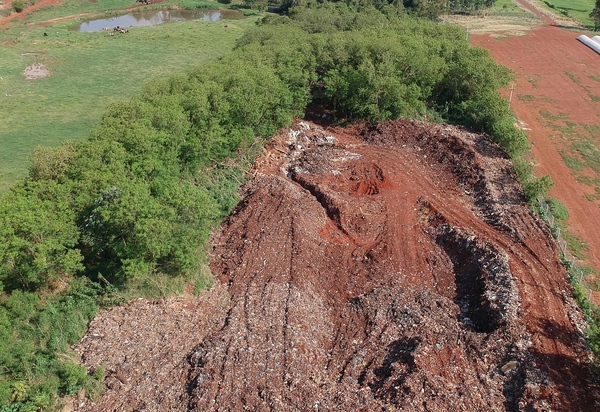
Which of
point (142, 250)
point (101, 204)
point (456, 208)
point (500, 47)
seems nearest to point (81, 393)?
point (142, 250)

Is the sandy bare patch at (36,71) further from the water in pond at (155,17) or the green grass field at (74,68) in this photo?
the water in pond at (155,17)

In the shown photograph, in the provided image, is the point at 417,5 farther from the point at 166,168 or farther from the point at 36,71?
the point at 166,168

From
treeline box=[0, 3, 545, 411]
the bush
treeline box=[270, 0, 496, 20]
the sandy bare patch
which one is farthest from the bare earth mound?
the bush

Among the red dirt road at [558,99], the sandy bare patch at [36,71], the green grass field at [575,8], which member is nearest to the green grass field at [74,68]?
the sandy bare patch at [36,71]

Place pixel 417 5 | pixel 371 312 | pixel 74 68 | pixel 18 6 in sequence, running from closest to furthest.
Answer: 1. pixel 371 312
2. pixel 74 68
3. pixel 417 5
4. pixel 18 6

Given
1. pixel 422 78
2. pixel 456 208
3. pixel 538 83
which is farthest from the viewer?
pixel 538 83

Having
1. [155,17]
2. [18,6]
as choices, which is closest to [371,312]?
[155,17]

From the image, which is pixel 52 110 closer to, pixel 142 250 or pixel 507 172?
pixel 142 250
